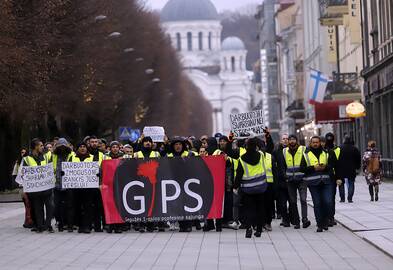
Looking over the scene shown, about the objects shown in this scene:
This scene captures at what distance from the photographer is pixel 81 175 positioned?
75.6 feet

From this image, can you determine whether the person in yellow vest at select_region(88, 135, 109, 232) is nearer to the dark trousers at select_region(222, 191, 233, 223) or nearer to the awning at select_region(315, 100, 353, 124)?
the dark trousers at select_region(222, 191, 233, 223)

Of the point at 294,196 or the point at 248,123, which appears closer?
the point at 294,196

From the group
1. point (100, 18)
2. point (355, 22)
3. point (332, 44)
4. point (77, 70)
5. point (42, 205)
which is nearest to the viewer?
point (42, 205)

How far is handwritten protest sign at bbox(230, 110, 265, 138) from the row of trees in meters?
9.00

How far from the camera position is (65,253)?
1806 cm

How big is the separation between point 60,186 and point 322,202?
497 cm

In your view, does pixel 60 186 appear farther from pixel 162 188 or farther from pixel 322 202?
pixel 322 202

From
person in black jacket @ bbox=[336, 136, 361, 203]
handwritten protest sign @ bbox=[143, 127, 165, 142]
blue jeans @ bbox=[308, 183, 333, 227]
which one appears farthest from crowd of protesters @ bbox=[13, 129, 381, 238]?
person in black jacket @ bbox=[336, 136, 361, 203]

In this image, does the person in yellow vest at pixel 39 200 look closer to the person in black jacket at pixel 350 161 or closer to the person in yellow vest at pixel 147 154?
the person in yellow vest at pixel 147 154

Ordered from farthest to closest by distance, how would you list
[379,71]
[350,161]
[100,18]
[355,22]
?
[355,22]
[100,18]
[379,71]
[350,161]

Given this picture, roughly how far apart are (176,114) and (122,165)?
7878 centimetres

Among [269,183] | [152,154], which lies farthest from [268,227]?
[152,154]

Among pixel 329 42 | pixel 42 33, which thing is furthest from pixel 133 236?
pixel 329 42

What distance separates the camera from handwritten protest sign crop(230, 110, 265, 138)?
2481 cm
